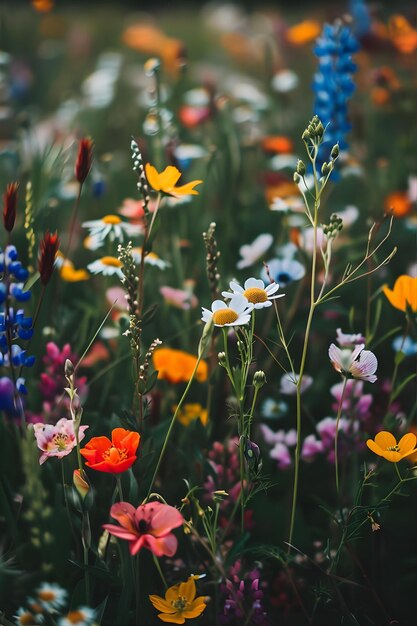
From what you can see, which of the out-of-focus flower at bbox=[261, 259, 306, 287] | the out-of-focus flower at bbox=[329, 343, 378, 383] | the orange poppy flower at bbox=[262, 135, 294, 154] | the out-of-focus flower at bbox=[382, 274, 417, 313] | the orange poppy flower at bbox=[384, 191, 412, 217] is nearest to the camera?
the out-of-focus flower at bbox=[329, 343, 378, 383]

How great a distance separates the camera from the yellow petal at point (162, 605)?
0.83 metres

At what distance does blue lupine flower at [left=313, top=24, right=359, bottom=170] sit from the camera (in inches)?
51.1

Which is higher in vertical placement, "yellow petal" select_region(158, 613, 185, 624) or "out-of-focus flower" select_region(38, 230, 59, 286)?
"out-of-focus flower" select_region(38, 230, 59, 286)

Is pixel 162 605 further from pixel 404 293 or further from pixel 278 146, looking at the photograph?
pixel 278 146

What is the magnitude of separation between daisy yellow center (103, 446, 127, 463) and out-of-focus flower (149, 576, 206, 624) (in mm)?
151

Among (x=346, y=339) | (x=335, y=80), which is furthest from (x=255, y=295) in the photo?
(x=335, y=80)

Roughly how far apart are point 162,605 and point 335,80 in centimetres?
88

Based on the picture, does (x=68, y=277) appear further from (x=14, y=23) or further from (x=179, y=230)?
(x=14, y=23)

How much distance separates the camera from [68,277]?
1.23 m

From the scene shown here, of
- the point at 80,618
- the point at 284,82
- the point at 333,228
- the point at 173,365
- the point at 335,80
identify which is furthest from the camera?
the point at 284,82

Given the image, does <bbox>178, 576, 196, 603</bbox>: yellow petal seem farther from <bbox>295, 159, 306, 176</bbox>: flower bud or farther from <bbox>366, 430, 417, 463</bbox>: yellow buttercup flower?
<bbox>295, 159, 306, 176</bbox>: flower bud

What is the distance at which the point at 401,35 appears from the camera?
1.92 meters

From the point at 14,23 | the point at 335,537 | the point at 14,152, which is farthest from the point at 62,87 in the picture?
the point at 335,537

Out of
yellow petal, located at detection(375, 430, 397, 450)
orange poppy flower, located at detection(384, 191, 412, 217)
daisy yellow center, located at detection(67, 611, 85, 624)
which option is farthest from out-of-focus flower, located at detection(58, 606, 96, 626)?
orange poppy flower, located at detection(384, 191, 412, 217)
